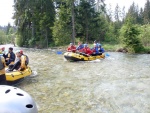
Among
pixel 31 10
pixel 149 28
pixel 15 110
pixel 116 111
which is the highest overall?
pixel 31 10

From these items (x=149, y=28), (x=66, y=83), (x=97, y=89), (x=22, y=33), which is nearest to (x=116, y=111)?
(x=97, y=89)

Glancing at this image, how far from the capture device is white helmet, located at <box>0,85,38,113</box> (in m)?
2.88

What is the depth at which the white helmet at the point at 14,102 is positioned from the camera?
2.88 metres

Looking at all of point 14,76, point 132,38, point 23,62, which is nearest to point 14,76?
point 14,76

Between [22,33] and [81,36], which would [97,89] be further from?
[22,33]

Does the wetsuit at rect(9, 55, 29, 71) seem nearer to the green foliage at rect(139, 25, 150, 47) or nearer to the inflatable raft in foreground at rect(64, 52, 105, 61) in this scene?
the inflatable raft in foreground at rect(64, 52, 105, 61)

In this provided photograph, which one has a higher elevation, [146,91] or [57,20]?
[57,20]

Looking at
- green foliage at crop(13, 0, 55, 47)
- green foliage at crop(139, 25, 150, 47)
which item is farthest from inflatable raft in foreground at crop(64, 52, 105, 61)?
green foliage at crop(13, 0, 55, 47)

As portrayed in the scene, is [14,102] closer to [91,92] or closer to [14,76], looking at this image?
[91,92]

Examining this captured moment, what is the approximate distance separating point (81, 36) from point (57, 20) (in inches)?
186

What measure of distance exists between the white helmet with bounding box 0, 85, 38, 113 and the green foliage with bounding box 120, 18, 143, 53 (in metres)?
21.7

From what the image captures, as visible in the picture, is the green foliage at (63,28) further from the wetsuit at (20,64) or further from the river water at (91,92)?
the wetsuit at (20,64)

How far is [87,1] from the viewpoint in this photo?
114 ft

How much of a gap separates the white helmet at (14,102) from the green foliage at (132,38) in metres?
21.7
